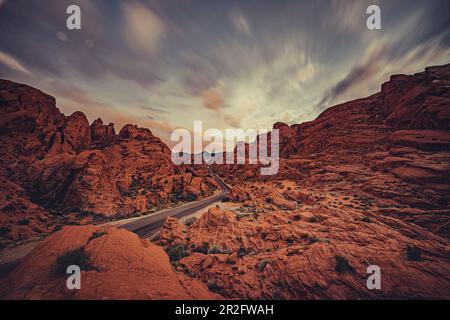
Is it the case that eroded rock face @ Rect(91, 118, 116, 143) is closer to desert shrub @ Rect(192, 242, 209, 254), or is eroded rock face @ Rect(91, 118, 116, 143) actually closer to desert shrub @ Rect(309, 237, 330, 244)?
desert shrub @ Rect(192, 242, 209, 254)

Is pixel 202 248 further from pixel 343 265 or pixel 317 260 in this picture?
pixel 343 265

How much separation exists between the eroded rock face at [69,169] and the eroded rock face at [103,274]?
1223 cm

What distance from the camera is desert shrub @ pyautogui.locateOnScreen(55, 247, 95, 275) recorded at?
5277 mm

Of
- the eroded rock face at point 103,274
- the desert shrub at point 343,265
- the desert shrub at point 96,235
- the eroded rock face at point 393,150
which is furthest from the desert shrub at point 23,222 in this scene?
the eroded rock face at point 393,150

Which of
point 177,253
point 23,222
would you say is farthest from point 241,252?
point 23,222

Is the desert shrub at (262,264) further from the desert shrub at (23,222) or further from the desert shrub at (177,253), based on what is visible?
the desert shrub at (23,222)

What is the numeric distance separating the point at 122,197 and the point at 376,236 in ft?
96.1

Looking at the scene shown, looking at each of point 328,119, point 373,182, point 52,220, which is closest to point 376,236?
point 373,182

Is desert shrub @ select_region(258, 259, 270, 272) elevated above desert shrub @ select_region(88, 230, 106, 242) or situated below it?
below

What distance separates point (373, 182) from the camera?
18078 millimetres

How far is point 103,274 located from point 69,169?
2289 cm

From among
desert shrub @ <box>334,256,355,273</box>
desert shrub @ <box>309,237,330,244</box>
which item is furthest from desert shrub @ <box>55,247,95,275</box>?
desert shrub @ <box>309,237,330,244</box>

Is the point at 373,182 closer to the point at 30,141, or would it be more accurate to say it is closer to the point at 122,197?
the point at 122,197

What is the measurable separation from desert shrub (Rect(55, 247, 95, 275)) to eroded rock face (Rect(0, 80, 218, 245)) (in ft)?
43.9
